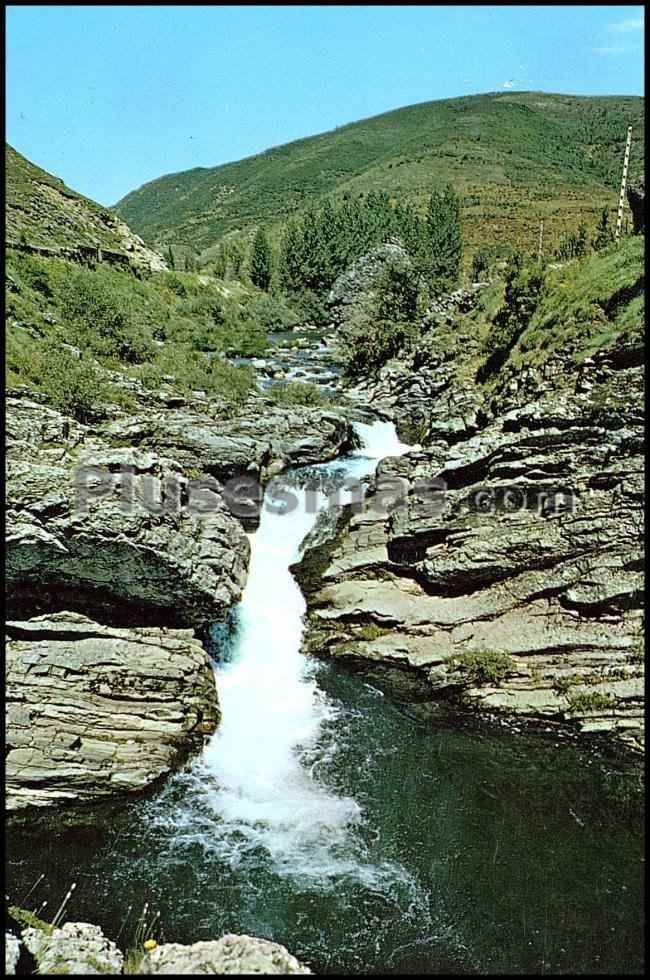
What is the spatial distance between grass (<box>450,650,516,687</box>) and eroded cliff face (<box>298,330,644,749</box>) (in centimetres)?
4

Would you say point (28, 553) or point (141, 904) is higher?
point (28, 553)

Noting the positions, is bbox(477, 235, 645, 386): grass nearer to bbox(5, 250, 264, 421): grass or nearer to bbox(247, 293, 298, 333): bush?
bbox(5, 250, 264, 421): grass

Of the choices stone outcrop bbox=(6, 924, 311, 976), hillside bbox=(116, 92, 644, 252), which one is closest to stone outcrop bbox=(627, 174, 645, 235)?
stone outcrop bbox=(6, 924, 311, 976)

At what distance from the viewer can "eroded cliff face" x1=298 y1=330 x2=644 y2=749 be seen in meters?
16.9

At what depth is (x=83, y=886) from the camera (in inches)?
499

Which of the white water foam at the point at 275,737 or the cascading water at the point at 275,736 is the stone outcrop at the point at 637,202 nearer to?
the cascading water at the point at 275,736

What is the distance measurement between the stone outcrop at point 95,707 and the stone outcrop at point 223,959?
5.21 meters

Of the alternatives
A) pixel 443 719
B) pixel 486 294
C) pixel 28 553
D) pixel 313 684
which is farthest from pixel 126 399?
pixel 486 294

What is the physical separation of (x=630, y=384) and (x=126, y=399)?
63.5ft

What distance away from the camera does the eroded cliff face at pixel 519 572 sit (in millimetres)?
16859

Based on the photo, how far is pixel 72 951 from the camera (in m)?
9.85

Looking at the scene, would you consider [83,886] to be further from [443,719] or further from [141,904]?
[443,719]

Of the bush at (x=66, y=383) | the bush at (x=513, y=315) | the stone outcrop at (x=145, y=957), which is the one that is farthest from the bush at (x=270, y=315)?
the stone outcrop at (x=145, y=957)

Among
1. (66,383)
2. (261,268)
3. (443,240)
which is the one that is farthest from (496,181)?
(66,383)
